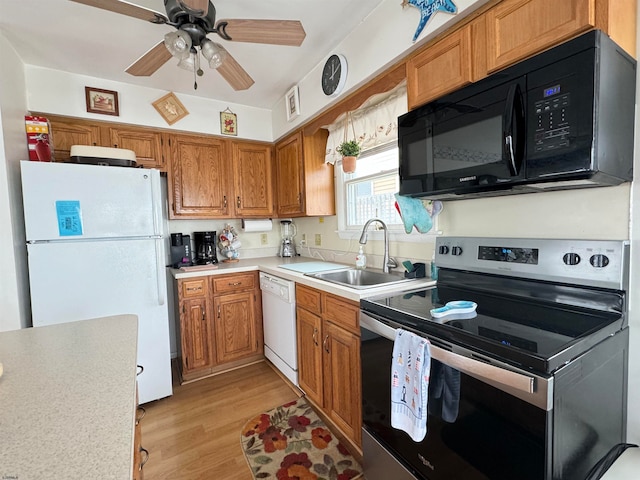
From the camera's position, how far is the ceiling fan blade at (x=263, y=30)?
1362 millimetres

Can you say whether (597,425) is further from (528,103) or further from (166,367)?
(166,367)

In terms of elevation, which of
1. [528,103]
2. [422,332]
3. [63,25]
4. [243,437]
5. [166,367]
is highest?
[63,25]

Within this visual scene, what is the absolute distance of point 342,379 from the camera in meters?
1.61

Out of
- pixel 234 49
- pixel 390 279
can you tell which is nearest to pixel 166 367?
pixel 390 279

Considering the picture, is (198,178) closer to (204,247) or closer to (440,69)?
(204,247)

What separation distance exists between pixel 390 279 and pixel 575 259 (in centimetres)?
91

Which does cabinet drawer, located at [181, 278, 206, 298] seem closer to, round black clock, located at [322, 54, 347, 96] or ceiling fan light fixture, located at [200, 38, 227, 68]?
ceiling fan light fixture, located at [200, 38, 227, 68]

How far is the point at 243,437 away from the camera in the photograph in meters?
1.74

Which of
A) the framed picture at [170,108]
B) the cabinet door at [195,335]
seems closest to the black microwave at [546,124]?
the cabinet door at [195,335]

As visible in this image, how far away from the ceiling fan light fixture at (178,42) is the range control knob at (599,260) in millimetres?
1875

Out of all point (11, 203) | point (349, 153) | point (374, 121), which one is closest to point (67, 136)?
point (11, 203)

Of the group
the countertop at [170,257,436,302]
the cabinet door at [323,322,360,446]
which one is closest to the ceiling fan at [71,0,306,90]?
the countertop at [170,257,436,302]

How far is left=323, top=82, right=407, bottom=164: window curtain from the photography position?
1.82 m

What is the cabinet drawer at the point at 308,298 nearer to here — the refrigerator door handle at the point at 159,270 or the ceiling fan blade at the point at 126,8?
the refrigerator door handle at the point at 159,270
